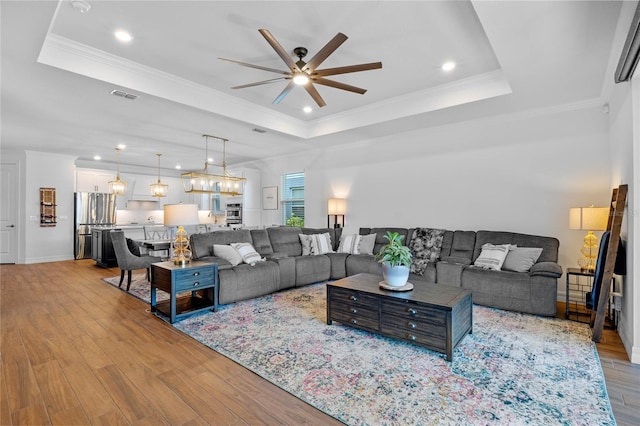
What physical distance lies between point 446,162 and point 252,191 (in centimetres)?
524

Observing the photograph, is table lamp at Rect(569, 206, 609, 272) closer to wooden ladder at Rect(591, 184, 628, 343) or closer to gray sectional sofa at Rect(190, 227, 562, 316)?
gray sectional sofa at Rect(190, 227, 562, 316)

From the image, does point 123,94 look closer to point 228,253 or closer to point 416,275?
point 228,253

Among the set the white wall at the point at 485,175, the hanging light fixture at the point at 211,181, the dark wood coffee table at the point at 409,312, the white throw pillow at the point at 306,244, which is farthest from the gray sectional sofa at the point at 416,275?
the hanging light fixture at the point at 211,181

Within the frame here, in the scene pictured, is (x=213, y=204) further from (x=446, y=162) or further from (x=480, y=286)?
(x=480, y=286)

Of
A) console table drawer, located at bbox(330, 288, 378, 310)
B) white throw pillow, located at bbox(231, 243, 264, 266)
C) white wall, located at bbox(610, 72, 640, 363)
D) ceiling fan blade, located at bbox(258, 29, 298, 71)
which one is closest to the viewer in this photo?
ceiling fan blade, located at bbox(258, 29, 298, 71)

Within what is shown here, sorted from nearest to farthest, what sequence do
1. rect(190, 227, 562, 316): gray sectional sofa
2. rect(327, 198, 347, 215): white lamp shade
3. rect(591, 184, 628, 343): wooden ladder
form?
rect(591, 184, 628, 343): wooden ladder < rect(190, 227, 562, 316): gray sectional sofa < rect(327, 198, 347, 215): white lamp shade

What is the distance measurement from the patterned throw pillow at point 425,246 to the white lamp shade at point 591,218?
5.61 feet

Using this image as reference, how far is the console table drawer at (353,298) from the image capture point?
121 inches

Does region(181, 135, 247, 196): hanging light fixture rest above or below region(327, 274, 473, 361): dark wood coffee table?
above

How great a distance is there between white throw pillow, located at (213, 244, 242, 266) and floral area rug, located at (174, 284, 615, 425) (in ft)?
2.82

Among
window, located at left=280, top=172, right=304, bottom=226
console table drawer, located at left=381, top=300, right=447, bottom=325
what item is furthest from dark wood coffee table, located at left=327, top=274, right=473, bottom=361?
window, located at left=280, top=172, right=304, bottom=226

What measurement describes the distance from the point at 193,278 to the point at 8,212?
7.35 meters

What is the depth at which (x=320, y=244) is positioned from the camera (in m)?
5.64

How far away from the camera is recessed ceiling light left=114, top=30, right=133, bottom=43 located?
9.76 feet
